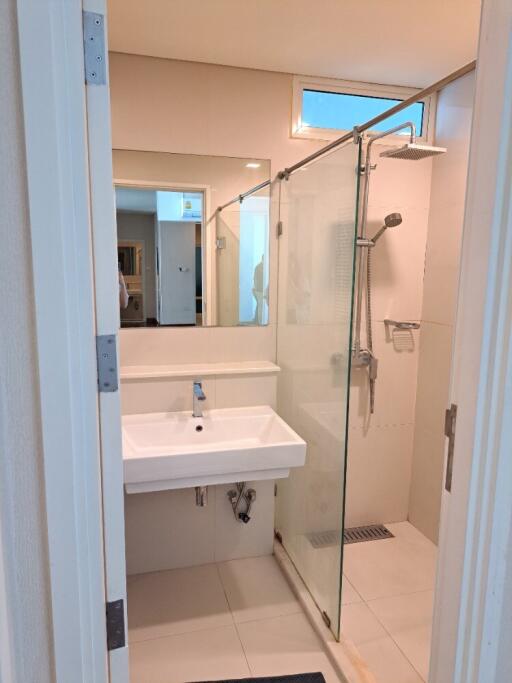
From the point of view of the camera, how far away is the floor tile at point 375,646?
182 cm

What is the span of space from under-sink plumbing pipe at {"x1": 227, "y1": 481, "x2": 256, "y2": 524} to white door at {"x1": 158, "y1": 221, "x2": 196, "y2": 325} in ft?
2.87

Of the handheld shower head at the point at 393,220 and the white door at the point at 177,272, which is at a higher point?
the handheld shower head at the point at 393,220

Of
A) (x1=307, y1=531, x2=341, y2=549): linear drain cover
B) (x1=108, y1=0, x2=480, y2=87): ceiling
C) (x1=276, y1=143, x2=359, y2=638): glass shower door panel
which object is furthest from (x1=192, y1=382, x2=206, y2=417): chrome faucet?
(x1=108, y1=0, x2=480, y2=87): ceiling

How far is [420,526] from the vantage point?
109 inches

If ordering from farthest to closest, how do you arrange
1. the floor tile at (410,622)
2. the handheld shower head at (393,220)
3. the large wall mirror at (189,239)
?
the handheld shower head at (393,220) < the large wall mirror at (189,239) < the floor tile at (410,622)

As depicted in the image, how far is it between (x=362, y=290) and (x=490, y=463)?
1.73 m

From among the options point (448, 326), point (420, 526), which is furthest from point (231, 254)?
point (420, 526)

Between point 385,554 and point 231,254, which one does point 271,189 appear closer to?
point 231,254

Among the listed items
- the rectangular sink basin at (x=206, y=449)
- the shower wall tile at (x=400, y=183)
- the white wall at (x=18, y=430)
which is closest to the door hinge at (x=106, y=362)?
the white wall at (x=18, y=430)

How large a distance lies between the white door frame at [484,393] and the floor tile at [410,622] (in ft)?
3.49

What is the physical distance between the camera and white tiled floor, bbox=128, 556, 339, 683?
1845 millimetres

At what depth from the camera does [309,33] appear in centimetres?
190

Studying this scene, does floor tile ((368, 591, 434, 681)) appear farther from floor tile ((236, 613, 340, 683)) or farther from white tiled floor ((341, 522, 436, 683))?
floor tile ((236, 613, 340, 683))

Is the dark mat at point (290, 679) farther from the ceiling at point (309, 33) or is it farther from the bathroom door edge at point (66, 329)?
the ceiling at point (309, 33)
